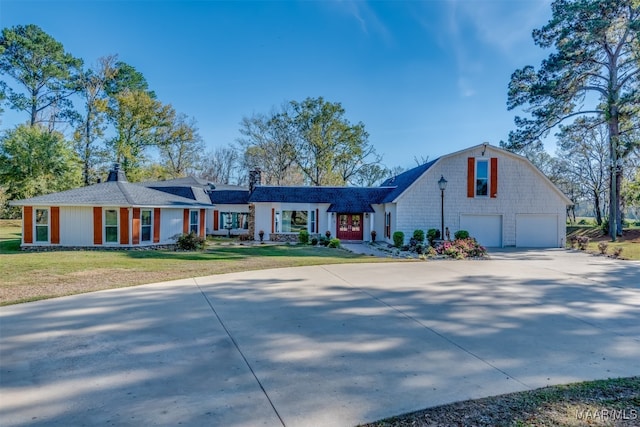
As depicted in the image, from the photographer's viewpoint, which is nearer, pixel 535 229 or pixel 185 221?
pixel 535 229

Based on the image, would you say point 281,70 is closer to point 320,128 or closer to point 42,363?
point 320,128

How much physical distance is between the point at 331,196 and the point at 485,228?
31.7ft

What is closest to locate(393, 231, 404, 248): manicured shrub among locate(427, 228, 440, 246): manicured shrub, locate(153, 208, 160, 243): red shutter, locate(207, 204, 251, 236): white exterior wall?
locate(427, 228, 440, 246): manicured shrub

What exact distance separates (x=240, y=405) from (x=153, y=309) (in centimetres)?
374

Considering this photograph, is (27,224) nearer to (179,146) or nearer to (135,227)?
(135,227)

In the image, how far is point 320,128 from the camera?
3697 centimetres

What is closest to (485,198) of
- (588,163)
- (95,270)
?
(95,270)

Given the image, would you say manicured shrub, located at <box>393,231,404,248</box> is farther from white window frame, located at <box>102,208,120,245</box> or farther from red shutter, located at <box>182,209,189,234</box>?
white window frame, located at <box>102,208,120,245</box>

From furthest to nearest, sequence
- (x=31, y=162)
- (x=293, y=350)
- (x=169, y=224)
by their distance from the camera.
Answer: (x=31, y=162) < (x=169, y=224) < (x=293, y=350)

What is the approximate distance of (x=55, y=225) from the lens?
16.3m

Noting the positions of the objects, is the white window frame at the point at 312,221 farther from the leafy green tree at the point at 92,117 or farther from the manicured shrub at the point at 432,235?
the leafy green tree at the point at 92,117

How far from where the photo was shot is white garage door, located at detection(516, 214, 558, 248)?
19359 millimetres

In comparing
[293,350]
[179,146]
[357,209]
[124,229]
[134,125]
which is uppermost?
[134,125]

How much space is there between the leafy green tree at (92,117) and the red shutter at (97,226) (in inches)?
817
